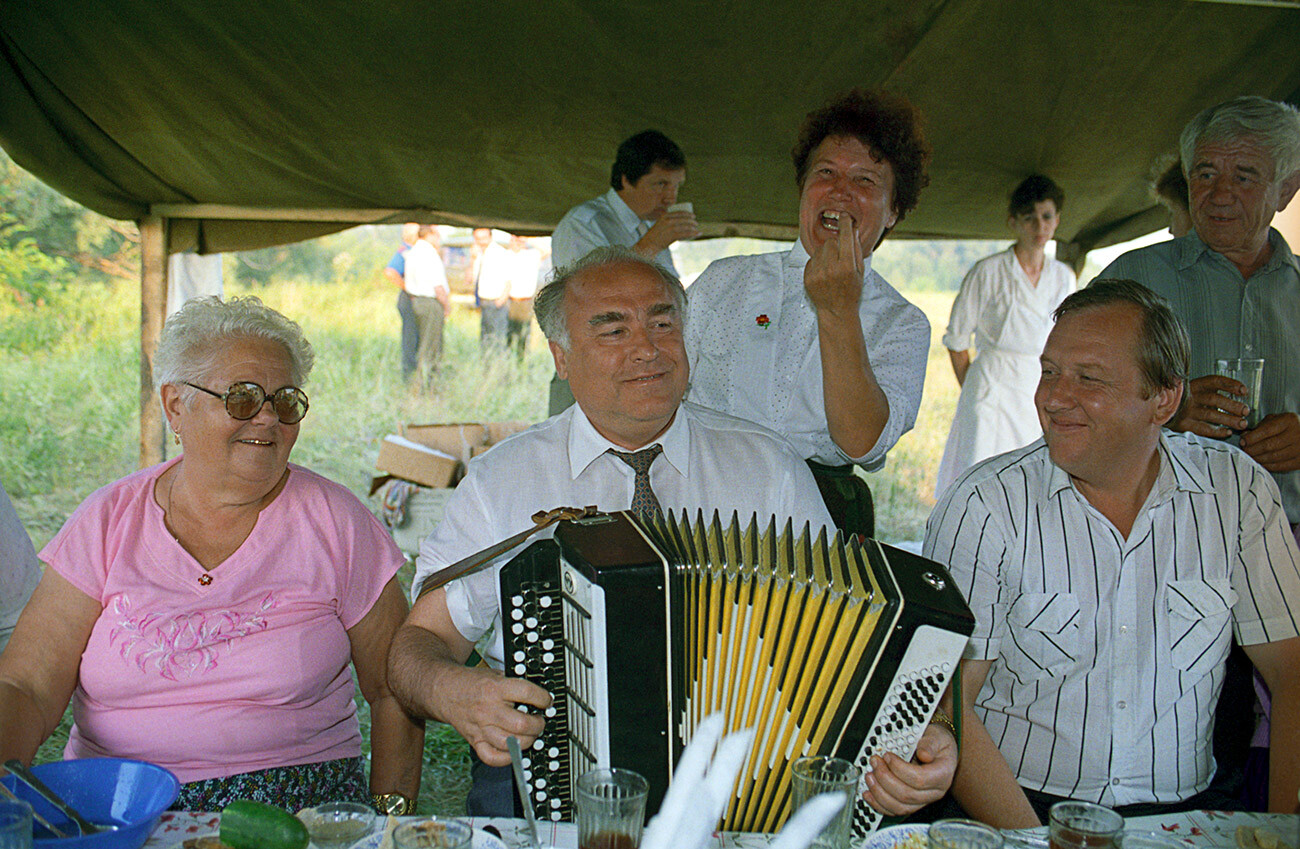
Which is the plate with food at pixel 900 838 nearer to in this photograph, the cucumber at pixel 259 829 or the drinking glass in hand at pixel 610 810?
the drinking glass in hand at pixel 610 810

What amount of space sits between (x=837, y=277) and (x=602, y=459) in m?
0.83

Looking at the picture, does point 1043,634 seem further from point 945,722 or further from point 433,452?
point 433,452

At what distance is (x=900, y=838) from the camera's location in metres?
1.56

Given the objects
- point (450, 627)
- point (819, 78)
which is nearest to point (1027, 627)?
point (450, 627)

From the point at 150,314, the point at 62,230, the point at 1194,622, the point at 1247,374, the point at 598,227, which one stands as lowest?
the point at 1194,622

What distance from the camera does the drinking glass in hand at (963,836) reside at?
1397 millimetres

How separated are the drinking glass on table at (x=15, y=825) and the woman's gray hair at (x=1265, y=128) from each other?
3587mm

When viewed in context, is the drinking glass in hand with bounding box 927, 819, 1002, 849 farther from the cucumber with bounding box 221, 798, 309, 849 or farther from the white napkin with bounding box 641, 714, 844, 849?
the cucumber with bounding box 221, 798, 309, 849

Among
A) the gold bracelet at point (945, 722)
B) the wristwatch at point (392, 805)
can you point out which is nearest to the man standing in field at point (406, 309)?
the wristwatch at point (392, 805)

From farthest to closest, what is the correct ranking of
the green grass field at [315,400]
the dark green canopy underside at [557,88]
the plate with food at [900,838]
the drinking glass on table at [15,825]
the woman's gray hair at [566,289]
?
the green grass field at [315,400]
the dark green canopy underside at [557,88]
the woman's gray hair at [566,289]
the plate with food at [900,838]
the drinking glass on table at [15,825]

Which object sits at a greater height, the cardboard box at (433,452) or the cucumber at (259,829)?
the cardboard box at (433,452)

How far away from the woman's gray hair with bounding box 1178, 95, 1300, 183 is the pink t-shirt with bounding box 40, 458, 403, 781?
3.04m

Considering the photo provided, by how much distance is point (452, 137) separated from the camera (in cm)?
514

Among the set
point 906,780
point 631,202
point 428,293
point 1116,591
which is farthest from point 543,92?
point 428,293
